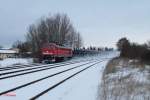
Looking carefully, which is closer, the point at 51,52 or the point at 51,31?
the point at 51,52

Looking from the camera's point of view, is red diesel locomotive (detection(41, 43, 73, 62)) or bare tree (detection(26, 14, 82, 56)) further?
bare tree (detection(26, 14, 82, 56))

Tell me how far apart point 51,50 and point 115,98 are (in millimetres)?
39854

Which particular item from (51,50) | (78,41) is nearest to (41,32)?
(78,41)

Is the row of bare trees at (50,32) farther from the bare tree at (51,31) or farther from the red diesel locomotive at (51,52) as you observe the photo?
the red diesel locomotive at (51,52)

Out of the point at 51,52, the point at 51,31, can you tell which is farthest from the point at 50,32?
the point at 51,52

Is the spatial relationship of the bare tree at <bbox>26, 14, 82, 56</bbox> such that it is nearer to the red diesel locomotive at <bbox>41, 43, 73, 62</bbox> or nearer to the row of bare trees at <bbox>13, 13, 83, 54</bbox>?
the row of bare trees at <bbox>13, 13, 83, 54</bbox>

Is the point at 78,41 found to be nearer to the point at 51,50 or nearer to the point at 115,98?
the point at 51,50

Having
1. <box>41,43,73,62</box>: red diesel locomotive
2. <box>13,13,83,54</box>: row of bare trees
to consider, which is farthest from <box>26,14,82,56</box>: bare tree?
<box>41,43,73,62</box>: red diesel locomotive

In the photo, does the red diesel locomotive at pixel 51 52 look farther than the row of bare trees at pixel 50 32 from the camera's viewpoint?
No

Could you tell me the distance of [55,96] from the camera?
13.9 metres

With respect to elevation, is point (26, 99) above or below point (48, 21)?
below

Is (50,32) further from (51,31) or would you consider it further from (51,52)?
(51,52)

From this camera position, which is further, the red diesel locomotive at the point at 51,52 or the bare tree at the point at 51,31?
the bare tree at the point at 51,31

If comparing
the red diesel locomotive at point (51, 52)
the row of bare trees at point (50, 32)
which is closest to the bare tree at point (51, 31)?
the row of bare trees at point (50, 32)
